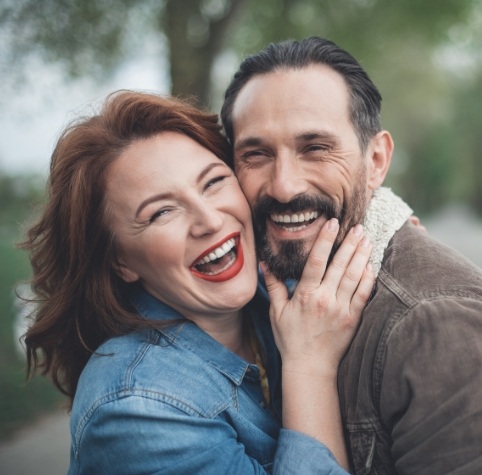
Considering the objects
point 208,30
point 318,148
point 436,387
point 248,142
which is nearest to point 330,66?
point 318,148

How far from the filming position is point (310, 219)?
2.39 metres

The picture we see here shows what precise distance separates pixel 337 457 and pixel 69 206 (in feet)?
5.03

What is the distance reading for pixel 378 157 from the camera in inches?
104

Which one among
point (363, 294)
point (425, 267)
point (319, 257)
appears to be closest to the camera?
point (425, 267)

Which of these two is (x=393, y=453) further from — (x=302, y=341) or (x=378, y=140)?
(x=378, y=140)

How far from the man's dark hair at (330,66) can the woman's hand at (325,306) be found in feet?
1.75

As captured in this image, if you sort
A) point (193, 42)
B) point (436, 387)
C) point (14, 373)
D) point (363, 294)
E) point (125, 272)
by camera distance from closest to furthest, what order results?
point (436, 387)
point (363, 294)
point (125, 272)
point (14, 373)
point (193, 42)

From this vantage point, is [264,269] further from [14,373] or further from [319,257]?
[14,373]

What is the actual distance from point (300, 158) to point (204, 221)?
1.70 feet

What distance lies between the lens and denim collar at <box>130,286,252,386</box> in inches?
91.2

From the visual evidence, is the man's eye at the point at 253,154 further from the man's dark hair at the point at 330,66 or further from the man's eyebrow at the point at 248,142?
the man's dark hair at the point at 330,66

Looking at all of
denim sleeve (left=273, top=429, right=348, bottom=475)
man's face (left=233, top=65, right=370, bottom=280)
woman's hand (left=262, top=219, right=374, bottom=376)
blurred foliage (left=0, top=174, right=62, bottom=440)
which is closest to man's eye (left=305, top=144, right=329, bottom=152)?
man's face (left=233, top=65, right=370, bottom=280)

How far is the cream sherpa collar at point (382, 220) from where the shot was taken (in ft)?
7.36

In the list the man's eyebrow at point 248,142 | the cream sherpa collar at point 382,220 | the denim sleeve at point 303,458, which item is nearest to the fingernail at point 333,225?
the cream sherpa collar at point 382,220
